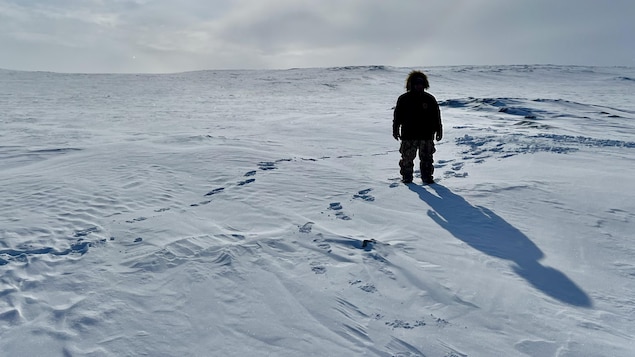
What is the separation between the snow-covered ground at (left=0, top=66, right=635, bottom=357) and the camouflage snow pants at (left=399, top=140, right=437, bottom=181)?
36 centimetres

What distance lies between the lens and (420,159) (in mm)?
6246

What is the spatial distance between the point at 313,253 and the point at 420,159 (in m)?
3.14

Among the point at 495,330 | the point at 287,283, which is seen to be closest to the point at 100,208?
the point at 287,283

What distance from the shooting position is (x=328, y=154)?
28.1 ft

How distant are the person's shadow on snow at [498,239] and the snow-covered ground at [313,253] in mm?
23

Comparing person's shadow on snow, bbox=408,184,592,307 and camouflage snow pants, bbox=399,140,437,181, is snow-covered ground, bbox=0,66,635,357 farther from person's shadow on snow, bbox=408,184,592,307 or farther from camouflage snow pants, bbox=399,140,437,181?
camouflage snow pants, bbox=399,140,437,181

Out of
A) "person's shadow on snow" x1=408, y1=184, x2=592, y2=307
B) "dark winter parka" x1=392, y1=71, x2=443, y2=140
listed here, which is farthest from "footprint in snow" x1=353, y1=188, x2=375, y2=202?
"dark winter parka" x1=392, y1=71, x2=443, y2=140

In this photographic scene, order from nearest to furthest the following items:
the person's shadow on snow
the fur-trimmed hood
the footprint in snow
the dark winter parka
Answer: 1. the person's shadow on snow
2. the footprint in snow
3. the fur-trimmed hood
4. the dark winter parka

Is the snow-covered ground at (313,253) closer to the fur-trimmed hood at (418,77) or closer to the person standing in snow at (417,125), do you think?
the person standing in snow at (417,125)

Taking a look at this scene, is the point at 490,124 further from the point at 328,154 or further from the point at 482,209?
the point at 482,209

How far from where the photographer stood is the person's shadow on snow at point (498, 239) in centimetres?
321

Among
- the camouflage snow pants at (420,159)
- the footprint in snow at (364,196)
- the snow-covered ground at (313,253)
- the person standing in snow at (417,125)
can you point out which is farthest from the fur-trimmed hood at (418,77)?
the footprint in snow at (364,196)

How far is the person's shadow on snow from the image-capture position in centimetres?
321

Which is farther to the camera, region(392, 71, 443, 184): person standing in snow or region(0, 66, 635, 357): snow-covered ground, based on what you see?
region(392, 71, 443, 184): person standing in snow
